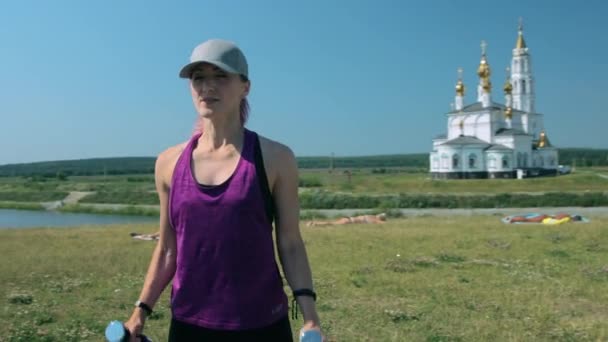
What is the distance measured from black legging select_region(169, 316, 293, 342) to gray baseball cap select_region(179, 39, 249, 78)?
3.73 feet

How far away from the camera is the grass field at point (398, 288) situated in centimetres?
711

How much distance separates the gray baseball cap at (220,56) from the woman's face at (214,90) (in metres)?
0.06

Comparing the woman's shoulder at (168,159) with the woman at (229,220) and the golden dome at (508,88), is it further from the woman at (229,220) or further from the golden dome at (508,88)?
the golden dome at (508,88)

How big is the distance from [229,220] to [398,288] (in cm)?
742

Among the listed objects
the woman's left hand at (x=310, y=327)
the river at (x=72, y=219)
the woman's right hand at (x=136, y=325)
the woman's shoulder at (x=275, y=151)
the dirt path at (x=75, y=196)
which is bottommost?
the river at (x=72, y=219)

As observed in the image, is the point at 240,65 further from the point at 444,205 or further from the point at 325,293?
the point at 444,205

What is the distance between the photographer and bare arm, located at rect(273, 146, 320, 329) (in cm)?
267

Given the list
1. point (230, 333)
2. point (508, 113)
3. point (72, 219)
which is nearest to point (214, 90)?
point (230, 333)

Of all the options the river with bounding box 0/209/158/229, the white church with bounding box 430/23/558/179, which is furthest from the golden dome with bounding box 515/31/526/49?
the river with bounding box 0/209/158/229

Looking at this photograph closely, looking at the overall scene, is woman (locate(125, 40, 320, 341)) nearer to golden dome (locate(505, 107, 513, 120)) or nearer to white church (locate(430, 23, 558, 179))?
white church (locate(430, 23, 558, 179))

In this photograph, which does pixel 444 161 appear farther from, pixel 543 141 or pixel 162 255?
pixel 162 255

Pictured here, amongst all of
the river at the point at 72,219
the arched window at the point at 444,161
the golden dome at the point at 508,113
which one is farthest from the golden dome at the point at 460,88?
the river at the point at 72,219

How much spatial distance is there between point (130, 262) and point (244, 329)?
10866mm

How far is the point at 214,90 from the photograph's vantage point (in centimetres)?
268
